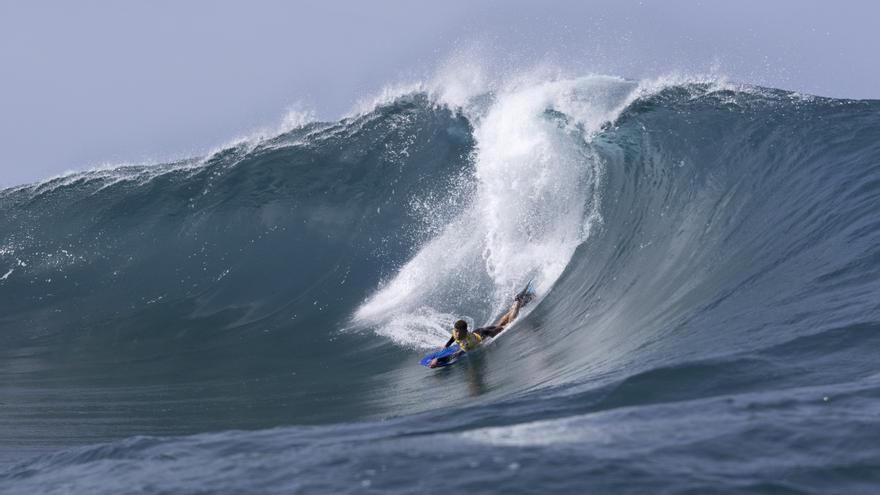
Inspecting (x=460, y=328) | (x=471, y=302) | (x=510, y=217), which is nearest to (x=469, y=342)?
(x=460, y=328)

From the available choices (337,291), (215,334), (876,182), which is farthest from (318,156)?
(876,182)

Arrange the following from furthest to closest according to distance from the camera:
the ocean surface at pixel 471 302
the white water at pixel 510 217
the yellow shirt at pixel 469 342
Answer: the white water at pixel 510 217 < the yellow shirt at pixel 469 342 < the ocean surface at pixel 471 302

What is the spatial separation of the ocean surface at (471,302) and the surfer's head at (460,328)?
587mm

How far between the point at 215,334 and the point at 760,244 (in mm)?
8770

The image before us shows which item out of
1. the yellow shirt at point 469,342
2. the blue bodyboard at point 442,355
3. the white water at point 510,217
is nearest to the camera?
the blue bodyboard at point 442,355

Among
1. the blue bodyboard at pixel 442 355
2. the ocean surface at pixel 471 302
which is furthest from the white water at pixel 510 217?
the blue bodyboard at pixel 442 355

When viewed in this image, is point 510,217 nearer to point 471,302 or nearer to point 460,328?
point 471,302

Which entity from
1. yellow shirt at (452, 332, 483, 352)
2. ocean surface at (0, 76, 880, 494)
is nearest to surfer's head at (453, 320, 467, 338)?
yellow shirt at (452, 332, 483, 352)

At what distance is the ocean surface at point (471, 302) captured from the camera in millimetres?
6121

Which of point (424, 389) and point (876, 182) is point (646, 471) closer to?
point (424, 389)

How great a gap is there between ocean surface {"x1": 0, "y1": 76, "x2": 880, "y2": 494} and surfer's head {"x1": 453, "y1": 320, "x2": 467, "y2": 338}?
0.59 m

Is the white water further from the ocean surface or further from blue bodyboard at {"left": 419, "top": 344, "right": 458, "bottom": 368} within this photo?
blue bodyboard at {"left": 419, "top": 344, "right": 458, "bottom": 368}

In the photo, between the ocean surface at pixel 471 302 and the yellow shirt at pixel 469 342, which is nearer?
the ocean surface at pixel 471 302

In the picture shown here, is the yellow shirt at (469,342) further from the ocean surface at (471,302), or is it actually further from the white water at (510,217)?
the white water at (510,217)
